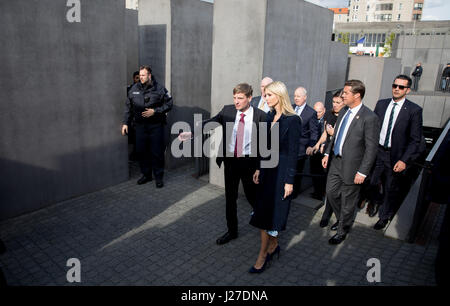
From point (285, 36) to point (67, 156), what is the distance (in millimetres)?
4431

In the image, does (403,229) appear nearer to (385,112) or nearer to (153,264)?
(385,112)

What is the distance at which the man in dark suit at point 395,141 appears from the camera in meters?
4.98

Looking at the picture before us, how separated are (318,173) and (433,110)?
16004 mm

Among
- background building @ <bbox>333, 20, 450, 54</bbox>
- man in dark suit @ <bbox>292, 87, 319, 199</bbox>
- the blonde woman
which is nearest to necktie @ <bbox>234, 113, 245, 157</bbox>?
the blonde woman

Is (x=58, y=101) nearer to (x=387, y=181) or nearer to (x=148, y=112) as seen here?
(x=148, y=112)

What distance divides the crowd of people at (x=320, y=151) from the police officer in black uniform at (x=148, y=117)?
6.61ft

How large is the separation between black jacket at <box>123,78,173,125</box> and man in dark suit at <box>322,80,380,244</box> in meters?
3.28

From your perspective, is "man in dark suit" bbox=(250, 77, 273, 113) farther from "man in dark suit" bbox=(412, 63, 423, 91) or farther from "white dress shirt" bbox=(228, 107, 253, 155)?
"man in dark suit" bbox=(412, 63, 423, 91)

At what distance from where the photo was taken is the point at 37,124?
18.1 ft

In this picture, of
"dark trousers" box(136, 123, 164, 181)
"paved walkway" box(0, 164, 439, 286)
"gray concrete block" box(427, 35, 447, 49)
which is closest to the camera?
"paved walkway" box(0, 164, 439, 286)

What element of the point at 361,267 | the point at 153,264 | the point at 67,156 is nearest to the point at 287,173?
the point at 361,267

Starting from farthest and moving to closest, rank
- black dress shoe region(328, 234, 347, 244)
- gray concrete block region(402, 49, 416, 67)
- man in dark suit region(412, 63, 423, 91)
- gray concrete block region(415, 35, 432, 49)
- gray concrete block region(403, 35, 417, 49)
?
gray concrete block region(402, 49, 416, 67), gray concrete block region(403, 35, 417, 49), gray concrete block region(415, 35, 432, 49), man in dark suit region(412, 63, 423, 91), black dress shoe region(328, 234, 347, 244)

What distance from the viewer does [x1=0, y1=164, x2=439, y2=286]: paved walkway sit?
4090mm
